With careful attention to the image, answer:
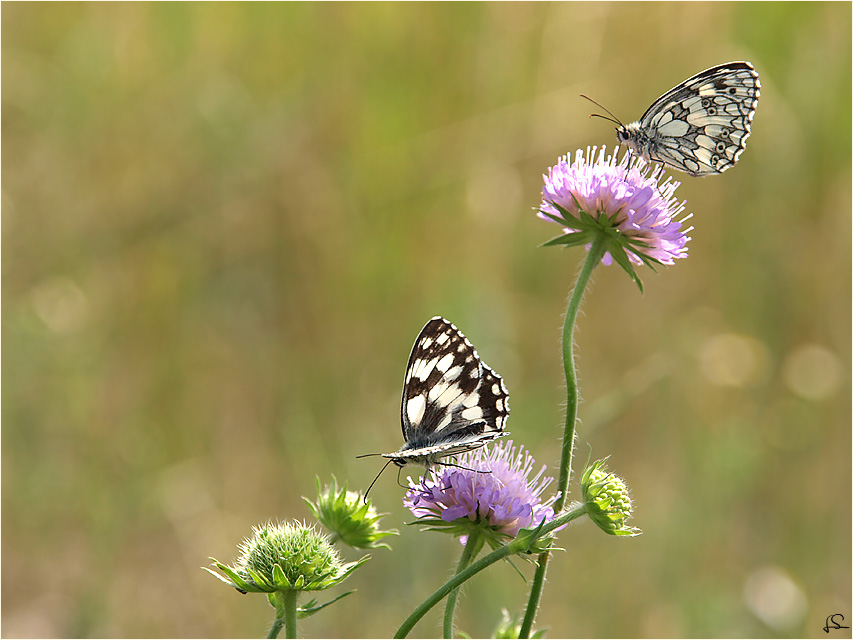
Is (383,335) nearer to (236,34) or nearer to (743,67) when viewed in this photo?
(236,34)

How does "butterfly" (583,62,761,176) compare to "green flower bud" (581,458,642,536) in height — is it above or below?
above

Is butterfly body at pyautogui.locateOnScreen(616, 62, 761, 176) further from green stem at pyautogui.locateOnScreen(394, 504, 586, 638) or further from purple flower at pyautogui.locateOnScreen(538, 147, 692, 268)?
green stem at pyautogui.locateOnScreen(394, 504, 586, 638)

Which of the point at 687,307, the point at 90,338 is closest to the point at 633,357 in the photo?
the point at 687,307

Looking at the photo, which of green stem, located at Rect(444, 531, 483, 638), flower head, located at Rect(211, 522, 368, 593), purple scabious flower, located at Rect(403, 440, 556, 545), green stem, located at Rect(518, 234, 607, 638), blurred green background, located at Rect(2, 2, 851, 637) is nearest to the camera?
green stem, located at Rect(518, 234, 607, 638)

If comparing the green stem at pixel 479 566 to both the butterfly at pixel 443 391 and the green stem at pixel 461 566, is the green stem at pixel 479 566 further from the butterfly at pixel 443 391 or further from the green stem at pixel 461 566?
the butterfly at pixel 443 391

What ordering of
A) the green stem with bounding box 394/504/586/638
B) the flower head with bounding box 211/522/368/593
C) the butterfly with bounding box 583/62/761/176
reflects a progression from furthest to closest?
the butterfly with bounding box 583/62/761/176 < the flower head with bounding box 211/522/368/593 < the green stem with bounding box 394/504/586/638

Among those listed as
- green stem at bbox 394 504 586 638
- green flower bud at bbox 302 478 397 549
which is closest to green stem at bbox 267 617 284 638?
green stem at bbox 394 504 586 638

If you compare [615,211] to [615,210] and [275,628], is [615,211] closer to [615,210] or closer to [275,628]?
[615,210]
